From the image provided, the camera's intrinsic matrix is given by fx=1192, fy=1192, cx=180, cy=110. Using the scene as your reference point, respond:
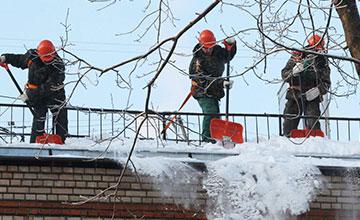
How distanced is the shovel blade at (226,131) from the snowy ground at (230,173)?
0.36 meters

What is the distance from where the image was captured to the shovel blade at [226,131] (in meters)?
14.8

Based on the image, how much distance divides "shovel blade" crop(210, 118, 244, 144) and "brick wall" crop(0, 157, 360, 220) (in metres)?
0.95

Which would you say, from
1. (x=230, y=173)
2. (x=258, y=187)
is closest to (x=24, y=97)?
(x=230, y=173)

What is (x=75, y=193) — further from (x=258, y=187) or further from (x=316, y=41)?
(x=316, y=41)

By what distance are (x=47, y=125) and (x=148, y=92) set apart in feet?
15.8

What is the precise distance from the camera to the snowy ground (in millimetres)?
13820

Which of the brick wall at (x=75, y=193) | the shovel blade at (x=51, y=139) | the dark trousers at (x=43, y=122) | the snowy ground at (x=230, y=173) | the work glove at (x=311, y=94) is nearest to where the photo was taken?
the brick wall at (x=75, y=193)

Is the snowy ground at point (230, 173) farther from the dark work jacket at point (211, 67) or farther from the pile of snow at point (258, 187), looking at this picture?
the dark work jacket at point (211, 67)

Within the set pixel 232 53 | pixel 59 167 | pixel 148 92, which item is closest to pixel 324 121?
pixel 232 53

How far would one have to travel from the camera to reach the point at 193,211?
1387 centimetres

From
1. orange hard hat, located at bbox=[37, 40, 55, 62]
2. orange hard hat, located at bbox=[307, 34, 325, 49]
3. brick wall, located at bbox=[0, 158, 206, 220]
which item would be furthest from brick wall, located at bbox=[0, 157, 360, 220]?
orange hard hat, located at bbox=[307, 34, 325, 49]

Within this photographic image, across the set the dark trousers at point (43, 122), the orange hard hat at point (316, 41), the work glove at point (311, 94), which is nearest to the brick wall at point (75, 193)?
the dark trousers at point (43, 122)

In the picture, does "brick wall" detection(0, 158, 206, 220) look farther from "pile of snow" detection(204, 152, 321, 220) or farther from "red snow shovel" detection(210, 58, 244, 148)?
"red snow shovel" detection(210, 58, 244, 148)

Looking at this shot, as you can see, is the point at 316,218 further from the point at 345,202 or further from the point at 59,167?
the point at 59,167
